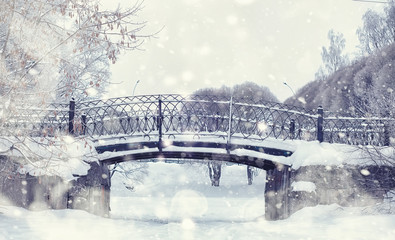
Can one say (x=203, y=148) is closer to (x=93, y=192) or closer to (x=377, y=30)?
(x=93, y=192)

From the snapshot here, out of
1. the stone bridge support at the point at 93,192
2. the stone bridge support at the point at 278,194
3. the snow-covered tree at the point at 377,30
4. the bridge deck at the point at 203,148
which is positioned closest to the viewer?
the stone bridge support at the point at 93,192

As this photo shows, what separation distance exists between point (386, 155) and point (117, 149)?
7737mm

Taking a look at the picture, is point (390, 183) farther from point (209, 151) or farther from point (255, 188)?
point (255, 188)

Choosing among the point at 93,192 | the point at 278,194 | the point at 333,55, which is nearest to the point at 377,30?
the point at 333,55

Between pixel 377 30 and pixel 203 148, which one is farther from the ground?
pixel 377 30

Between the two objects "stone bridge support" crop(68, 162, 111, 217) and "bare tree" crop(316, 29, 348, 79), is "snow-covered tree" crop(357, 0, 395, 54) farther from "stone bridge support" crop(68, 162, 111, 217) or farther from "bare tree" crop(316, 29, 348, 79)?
"stone bridge support" crop(68, 162, 111, 217)

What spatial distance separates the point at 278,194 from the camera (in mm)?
13641

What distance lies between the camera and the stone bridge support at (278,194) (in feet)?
42.4

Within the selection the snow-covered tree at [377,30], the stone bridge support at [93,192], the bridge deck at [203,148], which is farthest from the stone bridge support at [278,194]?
the snow-covered tree at [377,30]

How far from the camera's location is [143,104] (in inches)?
517

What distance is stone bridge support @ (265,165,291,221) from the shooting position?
42.4 ft

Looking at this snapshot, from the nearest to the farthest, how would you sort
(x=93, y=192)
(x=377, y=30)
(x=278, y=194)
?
(x=93, y=192) → (x=278, y=194) → (x=377, y=30)

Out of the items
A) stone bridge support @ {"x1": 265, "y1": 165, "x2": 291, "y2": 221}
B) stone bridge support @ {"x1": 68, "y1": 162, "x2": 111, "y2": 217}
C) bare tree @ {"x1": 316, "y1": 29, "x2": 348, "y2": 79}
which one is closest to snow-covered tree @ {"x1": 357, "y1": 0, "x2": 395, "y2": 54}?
bare tree @ {"x1": 316, "y1": 29, "x2": 348, "y2": 79}

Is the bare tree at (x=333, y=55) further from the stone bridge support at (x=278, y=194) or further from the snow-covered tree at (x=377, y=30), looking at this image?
the stone bridge support at (x=278, y=194)
